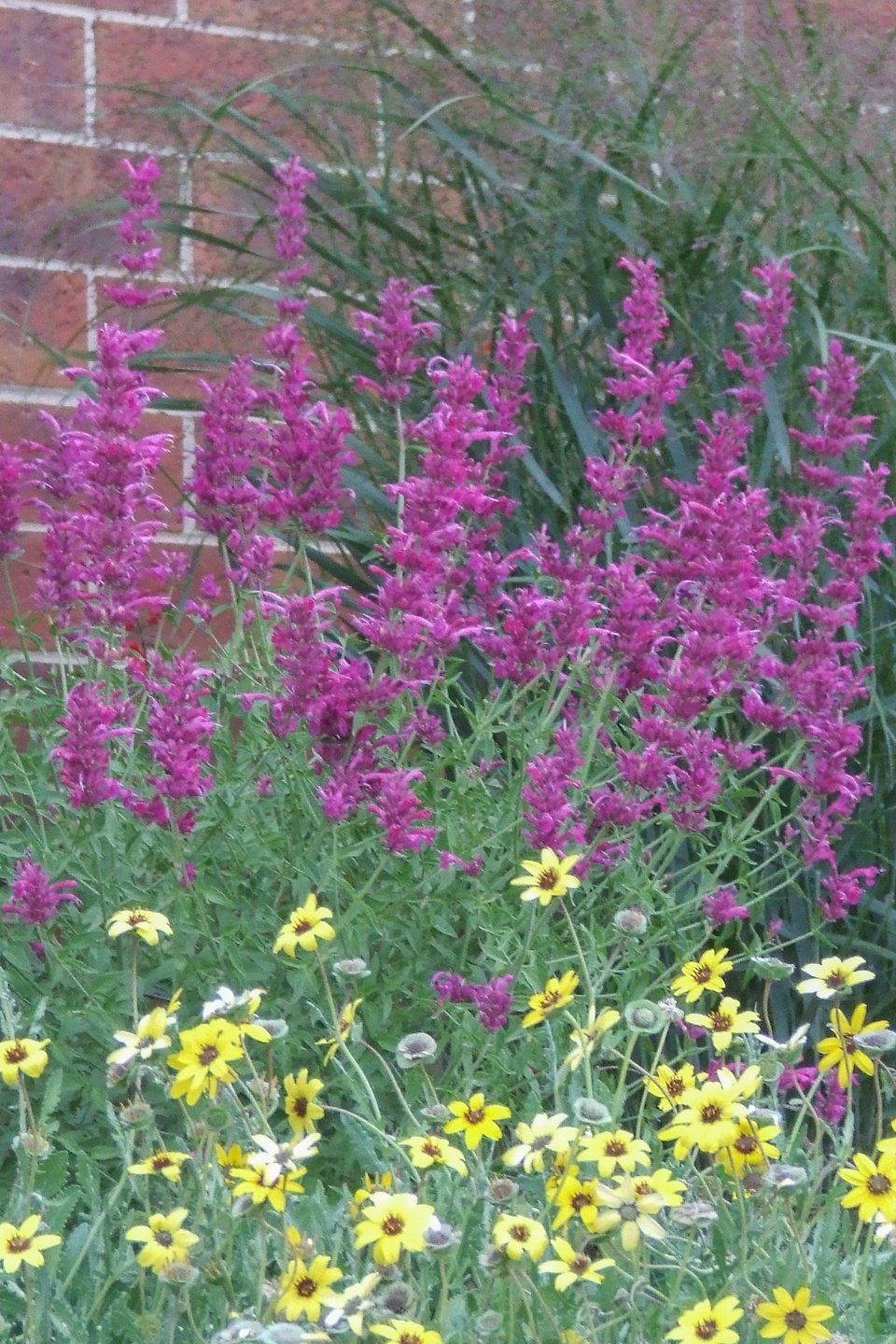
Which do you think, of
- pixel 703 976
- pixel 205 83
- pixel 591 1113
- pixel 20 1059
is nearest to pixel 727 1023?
pixel 703 976

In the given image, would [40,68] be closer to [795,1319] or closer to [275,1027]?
[275,1027]

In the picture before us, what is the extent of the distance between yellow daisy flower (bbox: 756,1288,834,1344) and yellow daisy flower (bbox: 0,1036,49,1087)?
21.8 inches

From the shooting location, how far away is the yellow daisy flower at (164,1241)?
127cm

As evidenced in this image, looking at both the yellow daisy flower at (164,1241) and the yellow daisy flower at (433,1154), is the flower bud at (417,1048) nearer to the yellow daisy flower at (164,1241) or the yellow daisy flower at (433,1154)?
the yellow daisy flower at (433,1154)

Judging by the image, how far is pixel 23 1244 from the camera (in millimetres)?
1293

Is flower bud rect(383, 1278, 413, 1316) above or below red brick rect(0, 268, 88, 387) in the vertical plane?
below

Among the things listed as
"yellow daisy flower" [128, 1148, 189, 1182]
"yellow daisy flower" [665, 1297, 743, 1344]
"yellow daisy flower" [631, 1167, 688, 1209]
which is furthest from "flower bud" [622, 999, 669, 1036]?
"yellow daisy flower" [128, 1148, 189, 1182]

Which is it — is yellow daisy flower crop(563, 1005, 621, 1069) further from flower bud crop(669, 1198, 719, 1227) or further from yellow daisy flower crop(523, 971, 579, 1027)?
flower bud crop(669, 1198, 719, 1227)

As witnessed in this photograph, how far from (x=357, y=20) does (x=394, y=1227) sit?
2.04 meters

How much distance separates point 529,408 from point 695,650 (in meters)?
0.77

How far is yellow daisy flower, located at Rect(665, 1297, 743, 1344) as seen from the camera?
4.08 feet

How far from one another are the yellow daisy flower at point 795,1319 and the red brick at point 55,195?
6.87ft

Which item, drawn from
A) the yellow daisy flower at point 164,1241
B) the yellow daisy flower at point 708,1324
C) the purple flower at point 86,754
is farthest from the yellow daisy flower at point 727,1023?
the purple flower at point 86,754

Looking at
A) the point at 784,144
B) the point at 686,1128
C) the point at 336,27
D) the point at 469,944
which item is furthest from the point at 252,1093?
the point at 336,27
